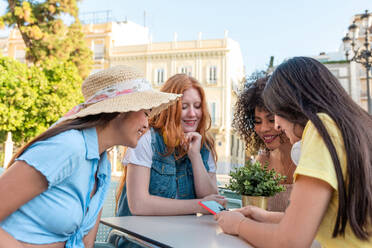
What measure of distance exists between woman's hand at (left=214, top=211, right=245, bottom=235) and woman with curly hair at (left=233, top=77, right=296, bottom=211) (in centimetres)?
114

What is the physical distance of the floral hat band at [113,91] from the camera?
1.60m

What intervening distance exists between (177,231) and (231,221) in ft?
0.84

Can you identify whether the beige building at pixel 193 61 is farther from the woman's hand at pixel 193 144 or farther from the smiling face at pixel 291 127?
the smiling face at pixel 291 127

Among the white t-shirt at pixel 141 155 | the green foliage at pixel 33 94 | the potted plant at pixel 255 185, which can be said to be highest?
the green foliage at pixel 33 94

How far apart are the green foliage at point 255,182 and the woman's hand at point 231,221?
22 centimetres

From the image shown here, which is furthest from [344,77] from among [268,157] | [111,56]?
[268,157]

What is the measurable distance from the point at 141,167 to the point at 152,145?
223 mm

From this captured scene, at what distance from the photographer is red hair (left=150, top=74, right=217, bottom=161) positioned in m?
2.38

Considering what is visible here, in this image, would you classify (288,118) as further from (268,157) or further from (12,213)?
(268,157)

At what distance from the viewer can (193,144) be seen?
2.36m

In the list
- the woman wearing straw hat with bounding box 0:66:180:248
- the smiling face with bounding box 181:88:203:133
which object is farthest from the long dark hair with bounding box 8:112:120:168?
the smiling face with bounding box 181:88:203:133

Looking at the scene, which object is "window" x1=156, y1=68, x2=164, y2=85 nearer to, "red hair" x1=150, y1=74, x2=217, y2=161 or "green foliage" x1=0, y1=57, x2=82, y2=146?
"green foliage" x1=0, y1=57, x2=82, y2=146

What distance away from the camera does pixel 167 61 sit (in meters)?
→ 25.8

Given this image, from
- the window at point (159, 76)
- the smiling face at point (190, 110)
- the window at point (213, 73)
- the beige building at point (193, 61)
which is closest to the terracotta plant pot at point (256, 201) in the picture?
the smiling face at point (190, 110)
